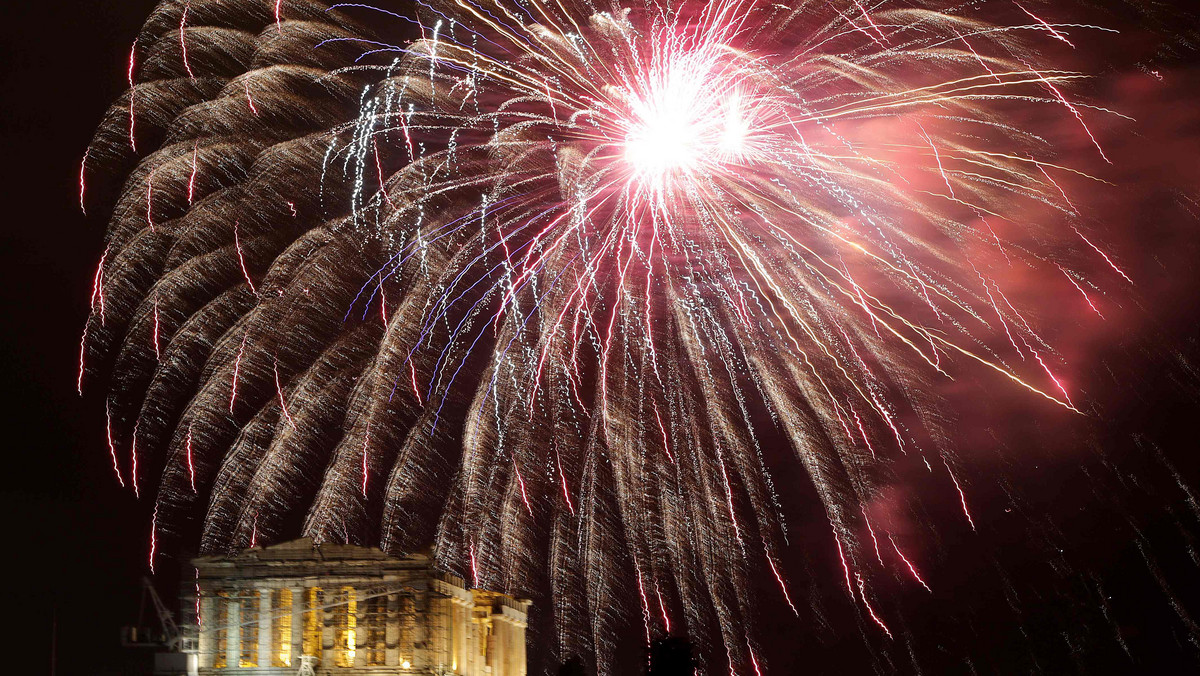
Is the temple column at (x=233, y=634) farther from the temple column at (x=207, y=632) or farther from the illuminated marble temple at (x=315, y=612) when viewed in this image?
the temple column at (x=207, y=632)

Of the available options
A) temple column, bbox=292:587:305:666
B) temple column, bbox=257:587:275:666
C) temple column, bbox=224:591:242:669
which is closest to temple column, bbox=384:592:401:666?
temple column, bbox=292:587:305:666

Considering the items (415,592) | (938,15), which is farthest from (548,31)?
(415,592)

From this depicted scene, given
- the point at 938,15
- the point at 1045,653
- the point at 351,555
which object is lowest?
the point at 1045,653

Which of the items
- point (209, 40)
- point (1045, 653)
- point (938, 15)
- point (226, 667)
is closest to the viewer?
point (938, 15)

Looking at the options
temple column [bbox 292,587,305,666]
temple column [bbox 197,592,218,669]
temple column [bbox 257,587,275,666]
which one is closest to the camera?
temple column [bbox 257,587,275,666]

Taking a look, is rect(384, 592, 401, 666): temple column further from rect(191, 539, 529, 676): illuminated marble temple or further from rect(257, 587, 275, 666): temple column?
rect(257, 587, 275, 666): temple column

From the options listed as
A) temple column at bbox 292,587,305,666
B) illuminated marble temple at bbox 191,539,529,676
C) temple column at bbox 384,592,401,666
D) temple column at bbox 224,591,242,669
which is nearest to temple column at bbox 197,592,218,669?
illuminated marble temple at bbox 191,539,529,676

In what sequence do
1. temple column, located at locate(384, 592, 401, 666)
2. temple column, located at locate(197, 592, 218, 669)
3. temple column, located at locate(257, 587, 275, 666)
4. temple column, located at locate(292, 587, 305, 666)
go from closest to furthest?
temple column, located at locate(257, 587, 275, 666), temple column, located at locate(292, 587, 305, 666), temple column, located at locate(197, 592, 218, 669), temple column, located at locate(384, 592, 401, 666)

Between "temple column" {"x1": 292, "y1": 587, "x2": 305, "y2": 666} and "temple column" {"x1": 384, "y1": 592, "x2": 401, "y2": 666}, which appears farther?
"temple column" {"x1": 384, "y1": 592, "x2": 401, "y2": 666}

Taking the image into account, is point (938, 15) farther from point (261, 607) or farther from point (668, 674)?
point (261, 607)
